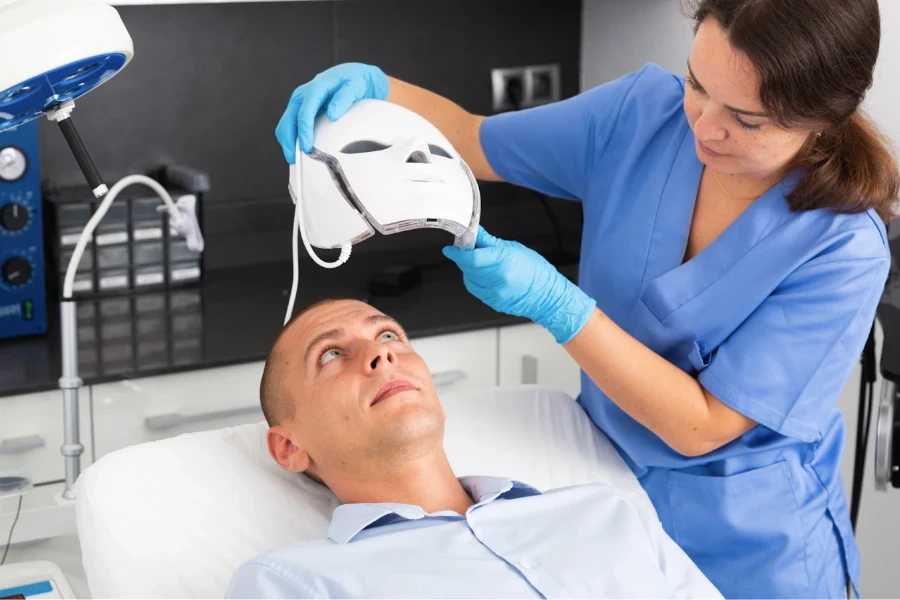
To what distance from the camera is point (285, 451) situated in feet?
4.97

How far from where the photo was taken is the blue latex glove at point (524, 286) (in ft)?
4.50

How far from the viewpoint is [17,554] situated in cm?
178

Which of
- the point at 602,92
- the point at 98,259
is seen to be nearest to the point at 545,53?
the point at 602,92

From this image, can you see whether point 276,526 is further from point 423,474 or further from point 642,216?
point 642,216

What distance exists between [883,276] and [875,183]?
0.42ft

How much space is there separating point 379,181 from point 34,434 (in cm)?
95

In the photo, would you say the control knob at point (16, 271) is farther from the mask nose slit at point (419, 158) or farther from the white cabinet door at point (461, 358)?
the mask nose slit at point (419, 158)

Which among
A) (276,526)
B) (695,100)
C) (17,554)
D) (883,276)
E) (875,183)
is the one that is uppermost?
(695,100)

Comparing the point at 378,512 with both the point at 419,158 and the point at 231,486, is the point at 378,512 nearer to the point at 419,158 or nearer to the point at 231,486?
the point at 231,486

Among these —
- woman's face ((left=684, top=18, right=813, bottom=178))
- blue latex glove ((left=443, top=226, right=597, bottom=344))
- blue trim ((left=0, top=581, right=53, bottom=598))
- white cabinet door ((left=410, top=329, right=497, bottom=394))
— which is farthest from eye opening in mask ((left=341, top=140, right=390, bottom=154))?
white cabinet door ((left=410, top=329, right=497, bottom=394))

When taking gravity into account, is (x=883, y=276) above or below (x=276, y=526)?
above

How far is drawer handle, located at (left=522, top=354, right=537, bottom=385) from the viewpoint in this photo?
224 cm

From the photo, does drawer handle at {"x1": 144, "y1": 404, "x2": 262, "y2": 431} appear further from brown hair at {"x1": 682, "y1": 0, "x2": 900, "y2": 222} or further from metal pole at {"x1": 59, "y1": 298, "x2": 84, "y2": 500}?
brown hair at {"x1": 682, "y1": 0, "x2": 900, "y2": 222}

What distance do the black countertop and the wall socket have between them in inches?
16.9
